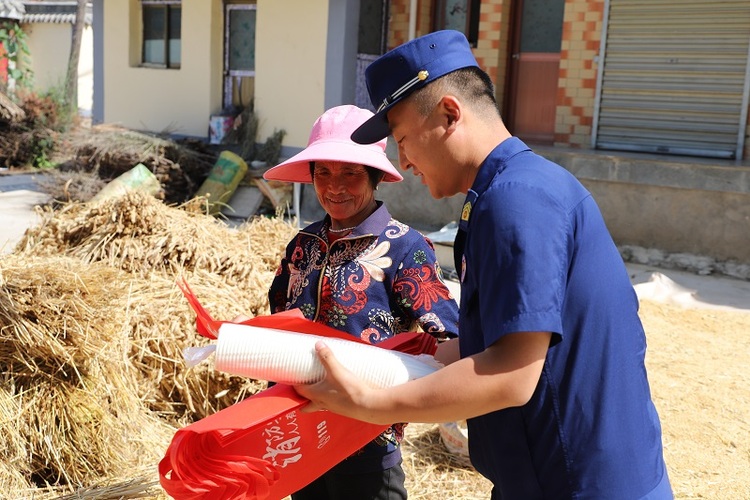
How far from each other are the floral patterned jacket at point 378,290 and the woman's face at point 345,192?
0.06 metres

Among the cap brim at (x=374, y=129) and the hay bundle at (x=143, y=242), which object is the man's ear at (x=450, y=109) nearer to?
the cap brim at (x=374, y=129)

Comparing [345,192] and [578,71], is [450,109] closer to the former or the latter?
[345,192]

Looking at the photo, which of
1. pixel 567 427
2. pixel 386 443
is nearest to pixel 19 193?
pixel 386 443

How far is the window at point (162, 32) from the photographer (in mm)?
13109

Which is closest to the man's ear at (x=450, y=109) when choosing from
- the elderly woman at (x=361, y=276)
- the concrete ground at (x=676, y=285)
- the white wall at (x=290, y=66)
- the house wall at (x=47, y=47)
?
the elderly woman at (x=361, y=276)

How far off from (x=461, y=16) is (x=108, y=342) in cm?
901

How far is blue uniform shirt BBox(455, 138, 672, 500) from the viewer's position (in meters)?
1.34

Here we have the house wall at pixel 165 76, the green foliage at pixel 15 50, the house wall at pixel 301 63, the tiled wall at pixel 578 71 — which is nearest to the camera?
the tiled wall at pixel 578 71

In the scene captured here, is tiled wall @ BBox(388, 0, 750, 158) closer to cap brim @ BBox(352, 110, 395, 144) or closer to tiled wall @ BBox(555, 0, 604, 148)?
tiled wall @ BBox(555, 0, 604, 148)

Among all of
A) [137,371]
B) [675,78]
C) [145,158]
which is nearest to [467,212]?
[137,371]

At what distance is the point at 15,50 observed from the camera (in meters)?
22.5

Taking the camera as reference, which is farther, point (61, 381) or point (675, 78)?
point (675, 78)

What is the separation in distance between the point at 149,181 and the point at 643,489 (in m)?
9.76

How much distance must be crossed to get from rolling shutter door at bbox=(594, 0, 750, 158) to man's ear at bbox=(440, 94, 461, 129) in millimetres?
8728
